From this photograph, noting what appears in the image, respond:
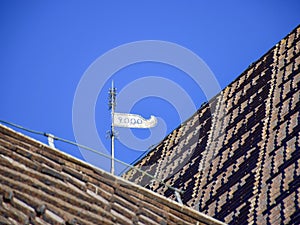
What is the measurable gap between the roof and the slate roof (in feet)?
8.11

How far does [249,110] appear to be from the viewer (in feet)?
41.3

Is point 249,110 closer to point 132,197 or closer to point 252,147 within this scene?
point 252,147

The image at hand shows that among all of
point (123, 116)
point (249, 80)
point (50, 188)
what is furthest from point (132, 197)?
point (249, 80)

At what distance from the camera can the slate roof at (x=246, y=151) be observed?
9.66m

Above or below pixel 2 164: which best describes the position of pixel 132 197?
above

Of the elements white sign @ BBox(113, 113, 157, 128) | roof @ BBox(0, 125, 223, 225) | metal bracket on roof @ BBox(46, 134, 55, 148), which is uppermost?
white sign @ BBox(113, 113, 157, 128)

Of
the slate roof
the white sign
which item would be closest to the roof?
the slate roof

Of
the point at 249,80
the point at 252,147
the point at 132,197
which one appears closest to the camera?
the point at 132,197

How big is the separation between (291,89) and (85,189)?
237 inches

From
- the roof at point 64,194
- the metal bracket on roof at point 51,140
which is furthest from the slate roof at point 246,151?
the metal bracket on roof at point 51,140

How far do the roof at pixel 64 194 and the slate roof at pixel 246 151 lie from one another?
2472 millimetres

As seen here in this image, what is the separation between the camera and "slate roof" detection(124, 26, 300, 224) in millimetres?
→ 9656

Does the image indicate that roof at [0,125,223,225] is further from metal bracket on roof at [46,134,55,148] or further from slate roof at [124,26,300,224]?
slate roof at [124,26,300,224]

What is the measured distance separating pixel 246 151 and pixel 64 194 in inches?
214
